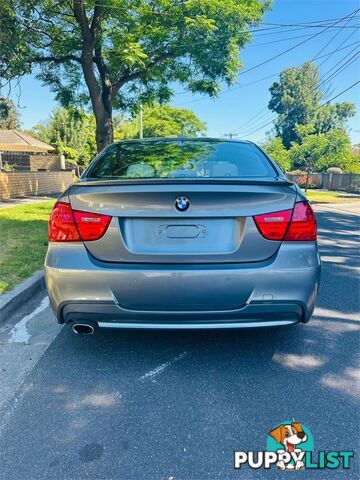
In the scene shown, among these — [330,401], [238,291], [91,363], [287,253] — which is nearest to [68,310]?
[91,363]

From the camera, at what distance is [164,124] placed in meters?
43.5

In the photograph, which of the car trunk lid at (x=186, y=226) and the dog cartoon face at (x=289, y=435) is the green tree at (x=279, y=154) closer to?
the car trunk lid at (x=186, y=226)

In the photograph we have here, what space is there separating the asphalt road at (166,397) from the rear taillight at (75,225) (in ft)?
3.24

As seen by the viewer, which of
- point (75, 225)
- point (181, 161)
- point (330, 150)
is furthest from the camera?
point (330, 150)

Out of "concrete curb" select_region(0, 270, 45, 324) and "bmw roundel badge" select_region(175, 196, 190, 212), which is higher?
"bmw roundel badge" select_region(175, 196, 190, 212)

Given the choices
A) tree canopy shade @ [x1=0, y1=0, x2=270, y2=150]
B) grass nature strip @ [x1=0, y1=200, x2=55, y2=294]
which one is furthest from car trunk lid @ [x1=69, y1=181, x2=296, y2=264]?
tree canopy shade @ [x1=0, y1=0, x2=270, y2=150]

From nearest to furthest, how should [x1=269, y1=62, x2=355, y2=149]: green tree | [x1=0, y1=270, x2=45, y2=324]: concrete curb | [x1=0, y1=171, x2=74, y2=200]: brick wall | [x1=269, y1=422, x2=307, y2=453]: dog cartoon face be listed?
[x1=269, y1=422, x2=307, y2=453]: dog cartoon face < [x1=0, y1=270, x2=45, y2=324]: concrete curb < [x1=0, y1=171, x2=74, y2=200]: brick wall < [x1=269, y1=62, x2=355, y2=149]: green tree

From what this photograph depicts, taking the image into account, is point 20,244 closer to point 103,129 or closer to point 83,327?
point 83,327

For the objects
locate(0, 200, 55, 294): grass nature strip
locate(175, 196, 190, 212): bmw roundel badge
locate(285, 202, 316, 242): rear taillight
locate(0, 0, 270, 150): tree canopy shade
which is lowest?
locate(0, 200, 55, 294): grass nature strip

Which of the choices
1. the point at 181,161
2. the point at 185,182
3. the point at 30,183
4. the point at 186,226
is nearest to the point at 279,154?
the point at 30,183

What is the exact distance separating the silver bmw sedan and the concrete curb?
1.38 m

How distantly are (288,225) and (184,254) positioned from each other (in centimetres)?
70

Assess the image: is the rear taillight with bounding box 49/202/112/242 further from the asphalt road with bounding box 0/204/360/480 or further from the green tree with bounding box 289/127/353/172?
the green tree with bounding box 289/127/353/172

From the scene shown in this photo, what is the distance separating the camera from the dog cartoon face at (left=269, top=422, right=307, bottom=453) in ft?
6.66
